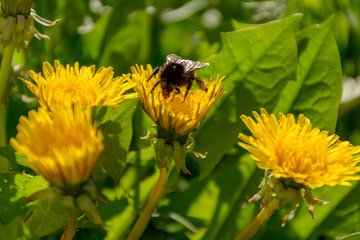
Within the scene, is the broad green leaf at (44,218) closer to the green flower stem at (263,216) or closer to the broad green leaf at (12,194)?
the broad green leaf at (12,194)

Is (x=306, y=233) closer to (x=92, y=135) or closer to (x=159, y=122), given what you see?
(x=159, y=122)

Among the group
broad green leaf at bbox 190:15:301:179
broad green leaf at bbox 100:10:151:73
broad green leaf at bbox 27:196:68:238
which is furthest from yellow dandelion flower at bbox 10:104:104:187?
broad green leaf at bbox 100:10:151:73

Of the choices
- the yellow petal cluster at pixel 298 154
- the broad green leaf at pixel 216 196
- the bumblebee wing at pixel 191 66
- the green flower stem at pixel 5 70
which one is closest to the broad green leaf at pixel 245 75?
the broad green leaf at pixel 216 196

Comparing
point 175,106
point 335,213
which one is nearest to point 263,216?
point 175,106

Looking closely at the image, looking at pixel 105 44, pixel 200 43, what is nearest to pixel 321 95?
pixel 200 43

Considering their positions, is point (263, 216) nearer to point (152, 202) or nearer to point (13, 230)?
point (152, 202)

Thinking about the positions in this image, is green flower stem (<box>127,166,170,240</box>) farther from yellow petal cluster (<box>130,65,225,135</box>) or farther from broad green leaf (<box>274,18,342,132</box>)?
broad green leaf (<box>274,18,342,132</box>)

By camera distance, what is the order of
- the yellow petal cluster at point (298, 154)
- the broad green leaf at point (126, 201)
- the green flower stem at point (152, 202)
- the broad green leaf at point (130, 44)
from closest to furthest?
the yellow petal cluster at point (298, 154) → the green flower stem at point (152, 202) → the broad green leaf at point (126, 201) → the broad green leaf at point (130, 44)
